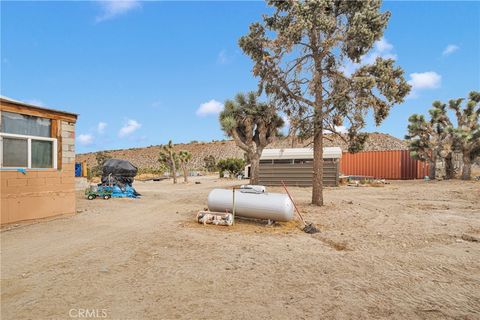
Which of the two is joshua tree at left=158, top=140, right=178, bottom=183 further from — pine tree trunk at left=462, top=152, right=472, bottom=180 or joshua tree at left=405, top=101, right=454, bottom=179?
pine tree trunk at left=462, top=152, right=472, bottom=180

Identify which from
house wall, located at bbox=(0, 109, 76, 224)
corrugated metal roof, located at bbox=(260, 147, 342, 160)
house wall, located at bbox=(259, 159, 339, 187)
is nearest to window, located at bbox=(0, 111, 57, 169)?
house wall, located at bbox=(0, 109, 76, 224)

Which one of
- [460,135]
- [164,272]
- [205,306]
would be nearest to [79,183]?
[164,272]

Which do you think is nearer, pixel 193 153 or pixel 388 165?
pixel 388 165

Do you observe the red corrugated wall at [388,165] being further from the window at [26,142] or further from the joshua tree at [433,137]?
the window at [26,142]

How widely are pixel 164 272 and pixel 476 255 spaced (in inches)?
248

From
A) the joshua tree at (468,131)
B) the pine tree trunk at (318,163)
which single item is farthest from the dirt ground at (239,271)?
the joshua tree at (468,131)

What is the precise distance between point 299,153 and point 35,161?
71.2 feet

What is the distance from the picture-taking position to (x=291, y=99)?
51.8 ft

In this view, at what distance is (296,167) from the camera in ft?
91.2

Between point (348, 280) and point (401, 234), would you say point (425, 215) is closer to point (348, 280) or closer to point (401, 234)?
point (401, 234)

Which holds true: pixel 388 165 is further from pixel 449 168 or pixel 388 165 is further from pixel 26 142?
pixel 26 142

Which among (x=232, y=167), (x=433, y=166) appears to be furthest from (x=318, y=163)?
(x=232, y=167)

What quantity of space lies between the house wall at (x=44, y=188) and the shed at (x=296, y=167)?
18.8 meters

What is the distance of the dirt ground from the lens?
4.29 m
